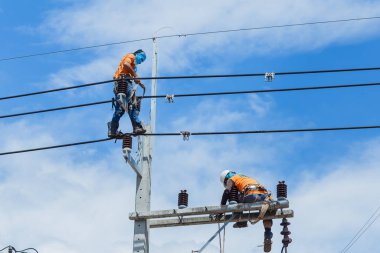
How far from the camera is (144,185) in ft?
44.8

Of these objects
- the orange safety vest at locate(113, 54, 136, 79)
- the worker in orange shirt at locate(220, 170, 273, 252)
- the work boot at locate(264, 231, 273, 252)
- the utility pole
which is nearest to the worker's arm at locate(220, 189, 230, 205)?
the worker in orange shirt at locate(220, 170, 273, 252)

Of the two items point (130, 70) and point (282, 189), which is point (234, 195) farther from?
point (130, 70)

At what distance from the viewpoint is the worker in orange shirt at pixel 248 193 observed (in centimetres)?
1310

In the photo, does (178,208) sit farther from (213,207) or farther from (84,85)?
(84,85)

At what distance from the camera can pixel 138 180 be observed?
13.8 m

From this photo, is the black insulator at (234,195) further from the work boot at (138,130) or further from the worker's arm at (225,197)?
the work boot at (138,130)

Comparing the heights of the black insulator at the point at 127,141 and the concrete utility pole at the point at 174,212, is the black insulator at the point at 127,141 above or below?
above

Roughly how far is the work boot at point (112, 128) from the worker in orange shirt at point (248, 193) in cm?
203

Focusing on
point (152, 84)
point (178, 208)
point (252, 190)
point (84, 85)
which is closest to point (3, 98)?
point (84, 85)

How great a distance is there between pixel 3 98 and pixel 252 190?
4537 mm

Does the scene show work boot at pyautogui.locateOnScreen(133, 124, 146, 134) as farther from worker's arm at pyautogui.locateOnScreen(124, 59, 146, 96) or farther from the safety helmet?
the safety helmet

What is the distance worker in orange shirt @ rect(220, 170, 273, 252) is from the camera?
13.1 meters

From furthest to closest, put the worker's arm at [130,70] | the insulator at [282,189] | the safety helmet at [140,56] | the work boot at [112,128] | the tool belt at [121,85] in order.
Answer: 1. the safety helmet at [140,56]
2. the worker's arm at [130,70]
3. the tool belt at [121,85]
4. the work boot at [112,128]
5. the insulator at [282,189]

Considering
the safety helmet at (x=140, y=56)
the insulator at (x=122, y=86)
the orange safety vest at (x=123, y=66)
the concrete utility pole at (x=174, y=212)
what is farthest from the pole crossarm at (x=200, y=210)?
the safety helmet at (x=140, y=56)
